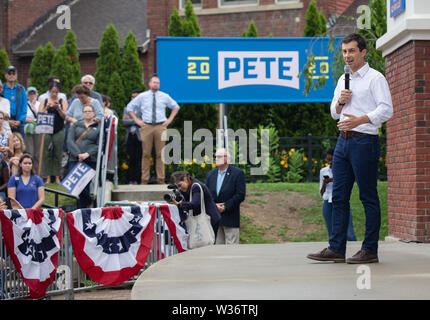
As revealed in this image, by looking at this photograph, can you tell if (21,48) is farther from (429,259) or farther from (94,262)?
(429,259)

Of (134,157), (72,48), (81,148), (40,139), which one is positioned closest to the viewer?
(81,148)

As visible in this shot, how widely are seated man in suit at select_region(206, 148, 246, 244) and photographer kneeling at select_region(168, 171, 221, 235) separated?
487 mm

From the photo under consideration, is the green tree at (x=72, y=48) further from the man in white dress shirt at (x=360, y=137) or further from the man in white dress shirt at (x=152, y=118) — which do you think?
the man in white dress shirt at (x=360, y=137)

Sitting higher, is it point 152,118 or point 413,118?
point 152,118

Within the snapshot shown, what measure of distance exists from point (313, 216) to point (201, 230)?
4.50 metres

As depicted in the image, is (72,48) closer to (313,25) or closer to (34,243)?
(313,25)

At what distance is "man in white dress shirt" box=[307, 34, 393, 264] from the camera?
615cm

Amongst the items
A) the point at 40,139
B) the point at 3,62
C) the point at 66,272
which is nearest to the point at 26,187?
the point at 66,272

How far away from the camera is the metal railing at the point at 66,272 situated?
30.0 ft

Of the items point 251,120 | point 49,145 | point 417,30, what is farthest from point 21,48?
point 417,30

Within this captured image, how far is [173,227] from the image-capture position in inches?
430

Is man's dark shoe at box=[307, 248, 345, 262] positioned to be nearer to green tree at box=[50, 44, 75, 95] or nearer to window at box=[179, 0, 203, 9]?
green tree at box=[50, 44, 75, 95]

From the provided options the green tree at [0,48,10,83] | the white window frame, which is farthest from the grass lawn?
the green tree at [0,48,10,83]

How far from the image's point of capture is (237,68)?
57.4ft
